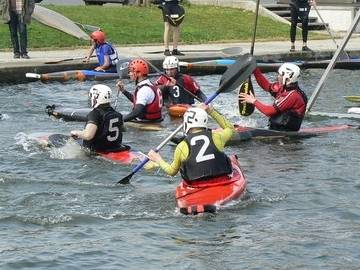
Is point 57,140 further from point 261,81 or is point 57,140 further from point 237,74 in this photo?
point 261,81

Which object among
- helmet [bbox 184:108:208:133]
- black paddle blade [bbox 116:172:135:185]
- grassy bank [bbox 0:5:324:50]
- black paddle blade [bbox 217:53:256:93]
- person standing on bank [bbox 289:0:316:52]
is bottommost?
grassy bank [bbox 0:5:324:50]

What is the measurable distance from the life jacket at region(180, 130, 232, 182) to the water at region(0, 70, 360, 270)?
0.50 meters

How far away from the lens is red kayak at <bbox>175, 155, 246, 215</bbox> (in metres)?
11.7

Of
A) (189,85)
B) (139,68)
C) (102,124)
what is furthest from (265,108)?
(102,124)

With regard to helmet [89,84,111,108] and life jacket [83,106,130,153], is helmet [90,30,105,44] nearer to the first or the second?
life jacket [83,106,130,153]

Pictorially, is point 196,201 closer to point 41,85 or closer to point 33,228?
point 33,228

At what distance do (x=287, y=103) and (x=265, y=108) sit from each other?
1.47 ft

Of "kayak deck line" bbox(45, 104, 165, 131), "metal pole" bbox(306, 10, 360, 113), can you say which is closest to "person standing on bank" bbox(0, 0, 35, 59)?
"kayak deck line" bbox(45, 104, 165, 131)

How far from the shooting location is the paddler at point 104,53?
2198 centimetres

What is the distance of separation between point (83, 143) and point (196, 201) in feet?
11.8

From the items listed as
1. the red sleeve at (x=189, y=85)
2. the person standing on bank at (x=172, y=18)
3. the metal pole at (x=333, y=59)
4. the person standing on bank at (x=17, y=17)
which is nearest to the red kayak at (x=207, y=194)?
the red sleeve at (x=189, y=85)

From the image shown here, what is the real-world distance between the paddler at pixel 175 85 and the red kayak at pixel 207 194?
6114mm

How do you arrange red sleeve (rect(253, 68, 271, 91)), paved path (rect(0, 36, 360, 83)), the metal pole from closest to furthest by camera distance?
1. red sleeve (rect(253, 68, 271, 91))
2. the metal pole
3. paved path (rect(0, 36, 360, 83))

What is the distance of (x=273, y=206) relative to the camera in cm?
1264
